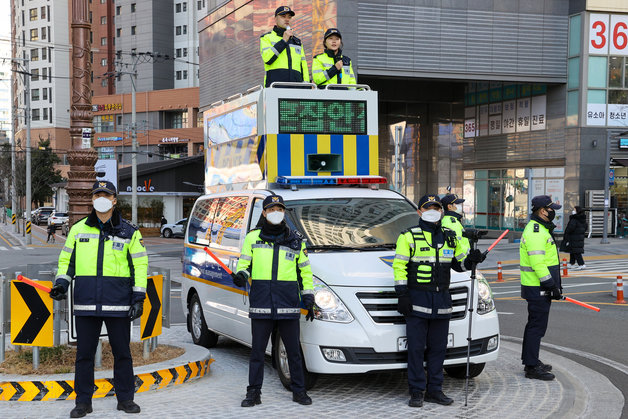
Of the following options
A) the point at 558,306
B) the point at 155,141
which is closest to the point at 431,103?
the point at 558,306

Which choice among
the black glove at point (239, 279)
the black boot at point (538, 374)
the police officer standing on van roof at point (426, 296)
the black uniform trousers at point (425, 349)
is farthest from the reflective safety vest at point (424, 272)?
the black boot at point (538, 374)

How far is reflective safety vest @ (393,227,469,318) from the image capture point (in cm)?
637

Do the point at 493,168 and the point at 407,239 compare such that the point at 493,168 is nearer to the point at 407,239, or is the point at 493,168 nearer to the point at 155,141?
the point at 407,239

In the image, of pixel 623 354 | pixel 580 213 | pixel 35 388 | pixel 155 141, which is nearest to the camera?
pixel 35 388

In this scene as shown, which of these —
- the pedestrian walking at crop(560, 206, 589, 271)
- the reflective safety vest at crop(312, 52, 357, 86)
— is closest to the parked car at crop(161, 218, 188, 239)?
the pedestrian walking at crop(560, 206, 589, 271)

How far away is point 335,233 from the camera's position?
7.37m

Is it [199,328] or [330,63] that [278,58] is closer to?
[330,63]

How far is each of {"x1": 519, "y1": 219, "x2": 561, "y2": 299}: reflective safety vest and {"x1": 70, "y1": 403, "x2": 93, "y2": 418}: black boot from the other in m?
4.56

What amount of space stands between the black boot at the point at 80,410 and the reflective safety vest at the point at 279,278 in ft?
5.33

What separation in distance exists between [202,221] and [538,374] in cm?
459

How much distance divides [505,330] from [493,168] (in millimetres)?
29249

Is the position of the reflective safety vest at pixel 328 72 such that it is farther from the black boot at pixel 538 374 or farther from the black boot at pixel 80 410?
the black boot at pixel 80 410

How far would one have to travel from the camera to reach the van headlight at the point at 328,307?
6.45m

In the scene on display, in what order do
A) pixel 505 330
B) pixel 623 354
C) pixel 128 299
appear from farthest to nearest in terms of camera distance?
pixel 505 330, pixel 623 354, pixel 128 299
